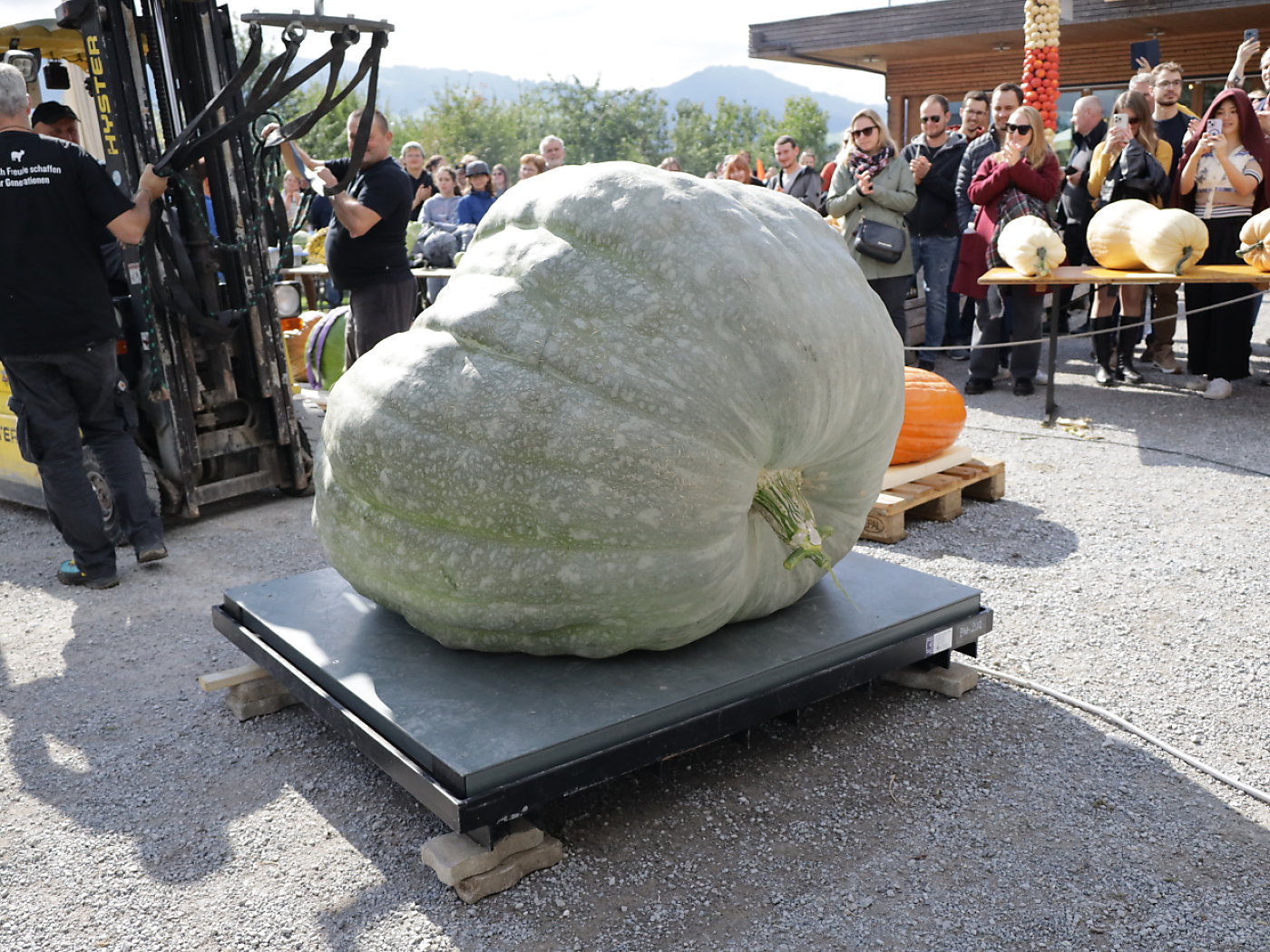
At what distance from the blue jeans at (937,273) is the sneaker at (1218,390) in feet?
6.27

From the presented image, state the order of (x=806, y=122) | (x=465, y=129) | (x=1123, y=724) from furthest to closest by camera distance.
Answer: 1. (x=806, y=122)
2. (x=465, y=129)
3. (x=1123, y=724)

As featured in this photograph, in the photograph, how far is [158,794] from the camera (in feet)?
8.76

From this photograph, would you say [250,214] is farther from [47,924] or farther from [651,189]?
[47,924]

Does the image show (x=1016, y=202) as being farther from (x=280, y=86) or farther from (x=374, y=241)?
(x=280, y=86)

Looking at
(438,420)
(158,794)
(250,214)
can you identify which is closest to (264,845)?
(158,794)

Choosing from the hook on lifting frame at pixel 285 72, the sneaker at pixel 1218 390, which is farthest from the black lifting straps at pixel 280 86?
the sneaker at pixel 1218 390

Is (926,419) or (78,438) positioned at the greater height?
(78,438)

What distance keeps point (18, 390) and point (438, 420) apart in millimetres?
2704

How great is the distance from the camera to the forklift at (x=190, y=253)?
14.9ft

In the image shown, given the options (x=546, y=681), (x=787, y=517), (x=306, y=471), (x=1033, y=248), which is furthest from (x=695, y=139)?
(x=546, y=681)

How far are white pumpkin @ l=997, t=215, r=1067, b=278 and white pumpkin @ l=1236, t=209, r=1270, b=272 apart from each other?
3.43ft

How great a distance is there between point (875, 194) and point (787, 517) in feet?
16.7

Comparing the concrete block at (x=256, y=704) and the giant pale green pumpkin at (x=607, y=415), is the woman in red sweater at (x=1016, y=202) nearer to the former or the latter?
the giant pale green pumpkin at (x=607, y=415)

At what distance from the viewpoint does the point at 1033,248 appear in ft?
21.0
